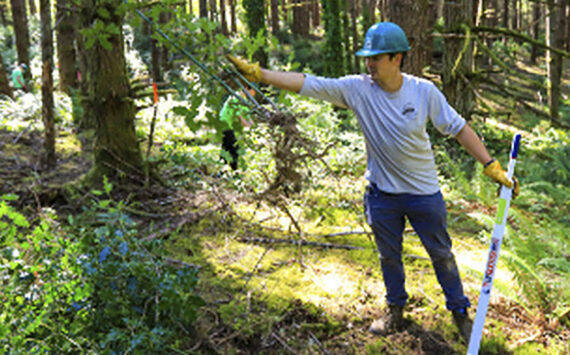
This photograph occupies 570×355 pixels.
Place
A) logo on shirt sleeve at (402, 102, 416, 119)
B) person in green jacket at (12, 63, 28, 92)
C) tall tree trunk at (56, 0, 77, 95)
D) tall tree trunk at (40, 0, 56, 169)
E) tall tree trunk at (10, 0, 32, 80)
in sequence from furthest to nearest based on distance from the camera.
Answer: person in green jacket at (12, 63, 28, 92) → tall tree trunk at (10, 0, 32, 80) → tall tree trunk at (56, 0, 77, 95) → tall tree trunk at (40, 0, 56, 169) → logo on shirt sleeve at (402, 102, 416, 119)

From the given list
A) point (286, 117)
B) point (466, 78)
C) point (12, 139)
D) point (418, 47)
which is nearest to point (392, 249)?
point (286, 117)

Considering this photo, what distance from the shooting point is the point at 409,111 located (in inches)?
133

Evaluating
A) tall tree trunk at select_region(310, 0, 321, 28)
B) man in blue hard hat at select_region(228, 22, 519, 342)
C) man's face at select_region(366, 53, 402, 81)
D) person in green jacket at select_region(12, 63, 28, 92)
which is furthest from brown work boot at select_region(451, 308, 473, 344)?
tall tree trunk at select_region(310, 0, 321, 28)

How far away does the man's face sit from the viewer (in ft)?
10.8

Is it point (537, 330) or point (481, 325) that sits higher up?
point (481, 325)

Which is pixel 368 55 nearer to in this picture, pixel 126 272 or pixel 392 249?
pixel 392 249

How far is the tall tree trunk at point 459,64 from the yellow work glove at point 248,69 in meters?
6.26

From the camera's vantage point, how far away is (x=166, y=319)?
316 cm

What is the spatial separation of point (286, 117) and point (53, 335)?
2.20m

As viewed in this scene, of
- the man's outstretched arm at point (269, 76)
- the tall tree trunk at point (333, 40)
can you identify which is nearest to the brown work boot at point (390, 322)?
the man's outstretched arm at point (269, 76)

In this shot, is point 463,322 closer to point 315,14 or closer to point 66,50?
point 66,50

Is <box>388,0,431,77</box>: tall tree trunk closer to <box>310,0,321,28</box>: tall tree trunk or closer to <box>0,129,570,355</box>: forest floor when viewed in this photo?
<box>0,129,570,355</box>: forest floor

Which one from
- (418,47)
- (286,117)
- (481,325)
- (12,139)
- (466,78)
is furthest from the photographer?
(12,139)

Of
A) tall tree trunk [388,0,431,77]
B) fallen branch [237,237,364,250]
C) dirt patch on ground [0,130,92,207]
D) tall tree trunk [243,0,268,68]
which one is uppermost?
tall tree trunk [243,0,268,68]
